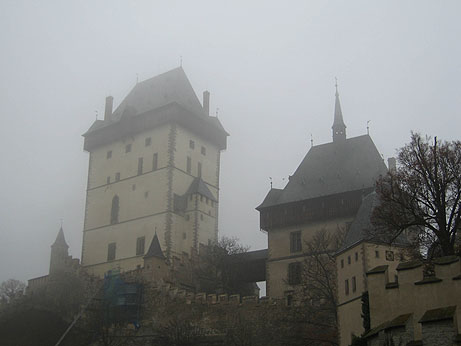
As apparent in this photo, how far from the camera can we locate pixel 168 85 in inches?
2400

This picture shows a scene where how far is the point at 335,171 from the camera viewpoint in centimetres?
4331

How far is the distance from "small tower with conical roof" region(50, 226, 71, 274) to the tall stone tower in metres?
1.89

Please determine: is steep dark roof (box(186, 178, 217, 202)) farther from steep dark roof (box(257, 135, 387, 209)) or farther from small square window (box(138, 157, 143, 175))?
steep dark roof (box(257, 135, 387, 209))

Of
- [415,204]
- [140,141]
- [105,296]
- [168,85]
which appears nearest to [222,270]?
[105,296]

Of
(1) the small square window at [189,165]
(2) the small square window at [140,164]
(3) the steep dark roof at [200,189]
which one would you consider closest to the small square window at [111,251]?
(2) the small square window at [140,164]

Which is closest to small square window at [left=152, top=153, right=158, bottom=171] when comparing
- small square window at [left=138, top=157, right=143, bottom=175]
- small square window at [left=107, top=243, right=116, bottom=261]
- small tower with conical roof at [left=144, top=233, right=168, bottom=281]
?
small square window at [left=138, top=157, right=143, bottom=175]

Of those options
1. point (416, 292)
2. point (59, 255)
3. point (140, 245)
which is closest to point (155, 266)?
point (140, 245)

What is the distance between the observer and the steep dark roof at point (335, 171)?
137ft

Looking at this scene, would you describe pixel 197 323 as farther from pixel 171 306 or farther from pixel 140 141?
pixel 140 141

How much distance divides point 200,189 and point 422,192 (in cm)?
3179

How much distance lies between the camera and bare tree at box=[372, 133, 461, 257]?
23.7m

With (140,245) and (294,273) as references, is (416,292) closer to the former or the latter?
(294,273)

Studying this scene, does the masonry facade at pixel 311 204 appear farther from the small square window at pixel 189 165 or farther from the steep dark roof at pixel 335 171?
the small square window at pixel 189 165

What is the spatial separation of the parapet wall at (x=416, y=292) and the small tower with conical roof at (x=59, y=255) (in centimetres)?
3559
